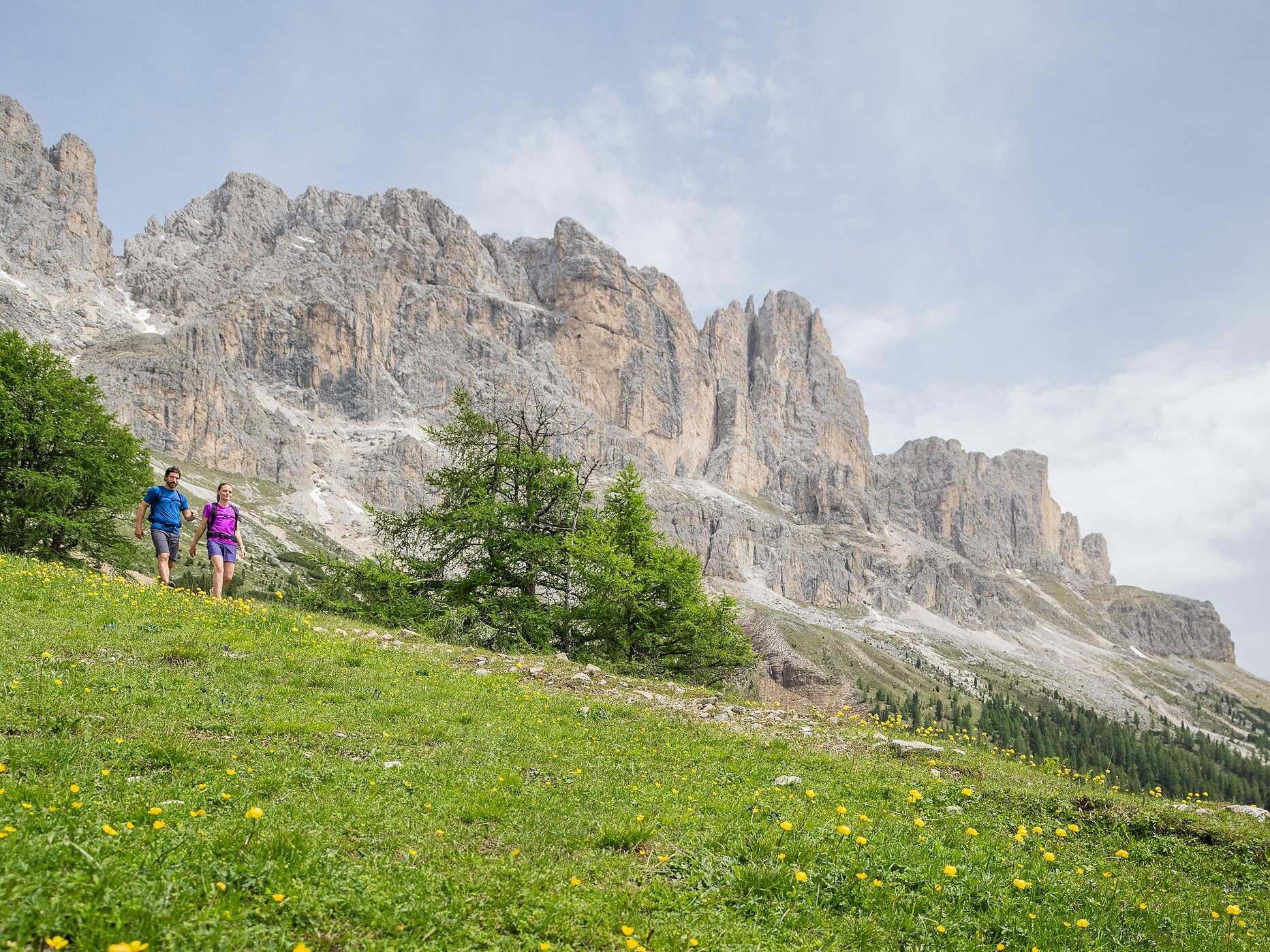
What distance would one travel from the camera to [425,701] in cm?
1219

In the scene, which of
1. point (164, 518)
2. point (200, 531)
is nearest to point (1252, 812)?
point (200, 531)

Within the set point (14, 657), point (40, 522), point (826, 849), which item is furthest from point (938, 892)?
point (40, 522)

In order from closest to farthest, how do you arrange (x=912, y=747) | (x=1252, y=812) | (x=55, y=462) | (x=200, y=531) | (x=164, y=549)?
1. (x=1252, y=812)
2. (x=912, y=747)
3. (x=200, y=531)
4. (x=164, y=549)
5. (x=55, y=462)

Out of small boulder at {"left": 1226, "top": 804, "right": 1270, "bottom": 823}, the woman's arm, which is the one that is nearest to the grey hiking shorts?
the woman's arm

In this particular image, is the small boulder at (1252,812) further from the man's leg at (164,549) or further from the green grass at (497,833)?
the man's leg at (164,549)

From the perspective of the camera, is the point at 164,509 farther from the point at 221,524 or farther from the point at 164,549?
the point at 221,524

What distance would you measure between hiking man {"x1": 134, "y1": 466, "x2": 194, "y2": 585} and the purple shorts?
2.91ft

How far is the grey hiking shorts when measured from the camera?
17.6 meters

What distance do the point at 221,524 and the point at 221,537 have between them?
14.2 inches

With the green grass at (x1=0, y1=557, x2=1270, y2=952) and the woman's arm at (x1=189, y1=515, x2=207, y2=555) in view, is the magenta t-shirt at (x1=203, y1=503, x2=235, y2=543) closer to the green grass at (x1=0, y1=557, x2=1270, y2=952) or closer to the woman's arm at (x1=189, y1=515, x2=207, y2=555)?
the woman's arm at (x1=189, y1=515, x2=207, y2=555)

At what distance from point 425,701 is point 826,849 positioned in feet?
25.9

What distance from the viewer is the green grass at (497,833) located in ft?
16.2

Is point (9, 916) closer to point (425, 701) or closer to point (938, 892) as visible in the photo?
point (938, 892)

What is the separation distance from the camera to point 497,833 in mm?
6906
